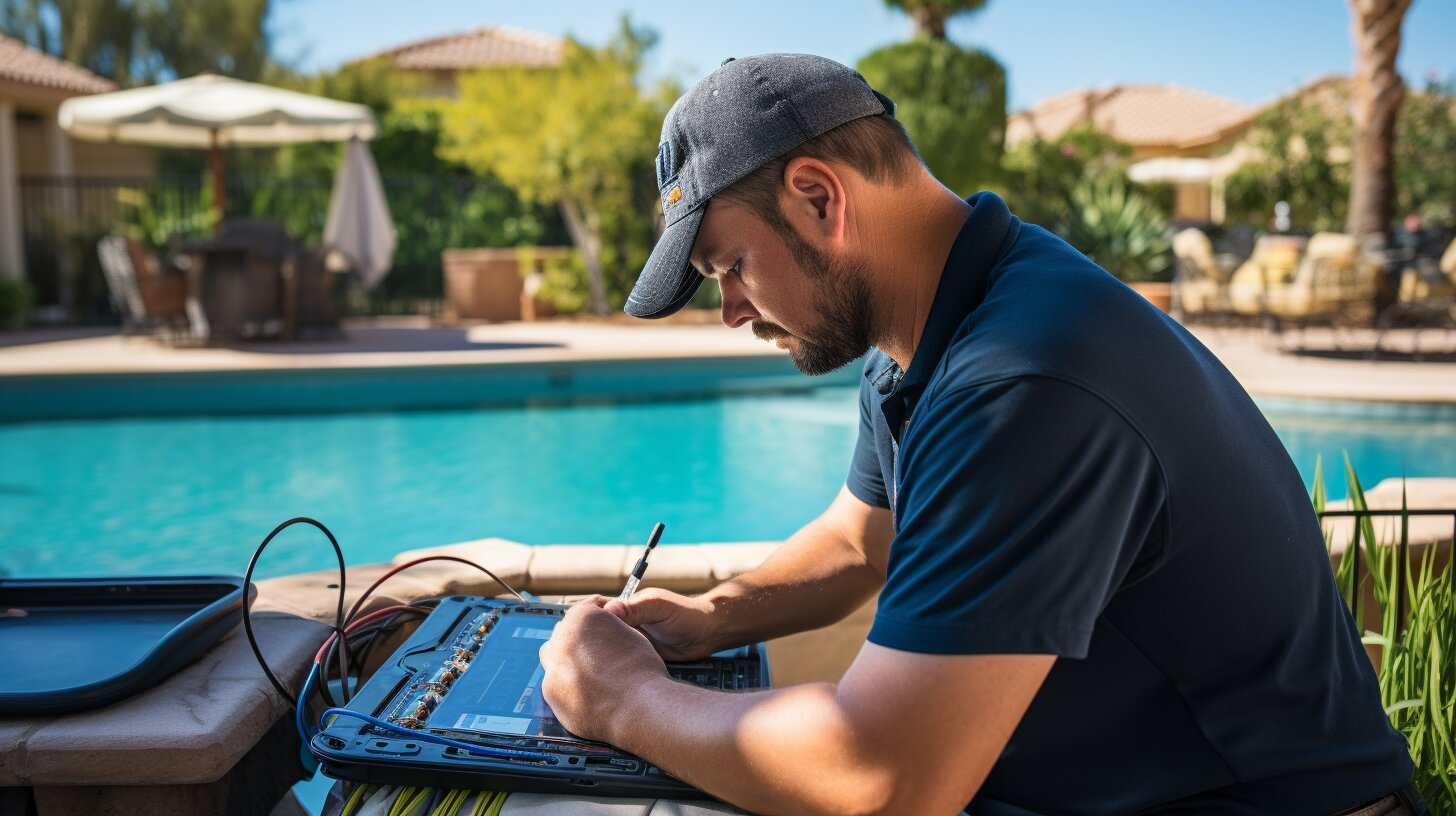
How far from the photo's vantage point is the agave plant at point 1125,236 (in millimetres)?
12977

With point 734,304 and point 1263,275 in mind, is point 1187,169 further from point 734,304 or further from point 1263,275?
point 734,304

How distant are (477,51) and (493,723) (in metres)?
27.0

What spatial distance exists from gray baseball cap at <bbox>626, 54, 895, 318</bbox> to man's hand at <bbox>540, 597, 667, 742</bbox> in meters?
0.36

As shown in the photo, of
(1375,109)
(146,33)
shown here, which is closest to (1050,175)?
(1375,109)

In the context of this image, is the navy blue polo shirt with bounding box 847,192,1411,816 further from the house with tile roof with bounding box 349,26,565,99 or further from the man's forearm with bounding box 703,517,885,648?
the house with tile roof with bounding box 349,26,565,99

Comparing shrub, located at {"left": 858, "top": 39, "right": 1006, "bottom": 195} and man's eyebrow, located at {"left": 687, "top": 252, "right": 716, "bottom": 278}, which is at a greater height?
shrub, located at {"left": 858, "top": 39, "right": 1006, "bottom": 195}

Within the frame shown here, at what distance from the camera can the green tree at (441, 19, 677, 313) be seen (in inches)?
466

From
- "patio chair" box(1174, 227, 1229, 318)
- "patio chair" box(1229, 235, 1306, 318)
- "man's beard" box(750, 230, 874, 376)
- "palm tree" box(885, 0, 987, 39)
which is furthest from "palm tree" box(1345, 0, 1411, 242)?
"man's beard" box(750, 230, 874, 376)

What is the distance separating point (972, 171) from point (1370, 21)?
413 cm

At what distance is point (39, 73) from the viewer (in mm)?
13984

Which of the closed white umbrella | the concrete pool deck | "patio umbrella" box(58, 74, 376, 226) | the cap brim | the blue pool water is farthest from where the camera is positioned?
the closed white umbrella

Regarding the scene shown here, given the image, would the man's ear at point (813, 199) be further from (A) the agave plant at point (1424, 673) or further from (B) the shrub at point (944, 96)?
(B) the shrub at point (944, 96)

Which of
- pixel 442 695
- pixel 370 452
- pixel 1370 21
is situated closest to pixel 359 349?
pixel 370 452

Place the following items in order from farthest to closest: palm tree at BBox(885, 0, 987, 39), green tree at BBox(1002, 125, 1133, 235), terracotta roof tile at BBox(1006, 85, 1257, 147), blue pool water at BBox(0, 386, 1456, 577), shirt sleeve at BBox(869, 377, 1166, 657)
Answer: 1. terracotta roof tile at BBox(1006, 85, 1257, 147)
2. green tree at BBox(1002, 125, 1133, 235)
3. palm tree at BBox(885, 0, 987, 39)
4. blue pool water at BBox(0, 386, 1456, 577)
5. shirt sleeve at BBox(869, 377, 1166, 657)
